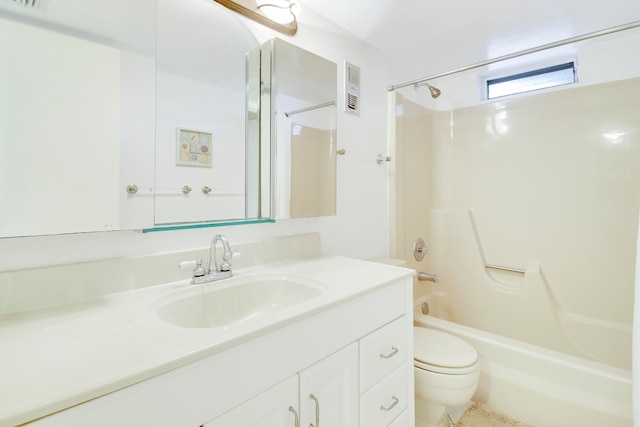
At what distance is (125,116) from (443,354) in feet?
5.06

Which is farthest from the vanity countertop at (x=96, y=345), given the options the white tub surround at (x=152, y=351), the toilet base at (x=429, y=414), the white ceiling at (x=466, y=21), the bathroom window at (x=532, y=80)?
the bathroom window at (x=532, y=80)

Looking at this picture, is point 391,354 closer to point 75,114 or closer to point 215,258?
point 215,258

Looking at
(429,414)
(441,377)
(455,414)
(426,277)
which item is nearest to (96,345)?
(441,377)

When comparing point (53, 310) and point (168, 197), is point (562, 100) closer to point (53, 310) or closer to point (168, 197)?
point (168, 197)

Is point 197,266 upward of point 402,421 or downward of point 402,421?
upward

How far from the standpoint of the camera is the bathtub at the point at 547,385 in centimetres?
123

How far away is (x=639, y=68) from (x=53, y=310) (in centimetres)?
300

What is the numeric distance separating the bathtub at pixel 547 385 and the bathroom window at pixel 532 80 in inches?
72.6

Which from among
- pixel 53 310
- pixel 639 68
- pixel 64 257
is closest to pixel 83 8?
pixel 64 257

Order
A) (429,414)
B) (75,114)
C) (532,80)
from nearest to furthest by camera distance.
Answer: (75,114)
(429,414)
(532,80)

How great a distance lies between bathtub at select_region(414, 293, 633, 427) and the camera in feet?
4.03

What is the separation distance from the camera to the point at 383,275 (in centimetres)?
111

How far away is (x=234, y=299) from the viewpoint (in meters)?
1.05

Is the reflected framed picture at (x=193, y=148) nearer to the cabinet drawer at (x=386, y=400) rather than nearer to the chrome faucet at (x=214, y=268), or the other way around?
the chrome faucet at (x=214, y=268)
